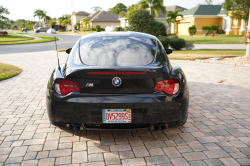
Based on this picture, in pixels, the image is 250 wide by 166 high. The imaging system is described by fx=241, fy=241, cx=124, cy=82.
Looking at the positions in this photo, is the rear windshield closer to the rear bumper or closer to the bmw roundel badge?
the bmw roundel badge

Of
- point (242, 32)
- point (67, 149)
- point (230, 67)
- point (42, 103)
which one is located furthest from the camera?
point (242, 32)

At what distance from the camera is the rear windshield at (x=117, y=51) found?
345cm

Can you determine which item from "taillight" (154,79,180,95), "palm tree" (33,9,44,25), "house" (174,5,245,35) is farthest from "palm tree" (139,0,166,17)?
"palm tree" (33,9,44,25)

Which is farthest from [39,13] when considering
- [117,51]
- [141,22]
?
[117,51]

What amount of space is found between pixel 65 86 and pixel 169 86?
1.41 metres

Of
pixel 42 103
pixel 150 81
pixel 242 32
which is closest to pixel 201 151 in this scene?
pixel 150 81

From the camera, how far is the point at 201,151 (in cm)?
321

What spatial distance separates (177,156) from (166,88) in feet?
2.93

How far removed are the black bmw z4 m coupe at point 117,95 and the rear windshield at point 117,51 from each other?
29 millimetres

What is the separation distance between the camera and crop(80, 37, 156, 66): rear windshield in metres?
3.45

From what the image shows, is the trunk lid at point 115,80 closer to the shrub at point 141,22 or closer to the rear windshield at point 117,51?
the rear windshield at point 117,51

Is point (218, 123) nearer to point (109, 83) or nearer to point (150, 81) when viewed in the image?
point (150, 81)

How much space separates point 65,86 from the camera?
3.27m

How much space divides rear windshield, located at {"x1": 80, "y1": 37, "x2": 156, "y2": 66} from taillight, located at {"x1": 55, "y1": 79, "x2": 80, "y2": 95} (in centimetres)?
39
